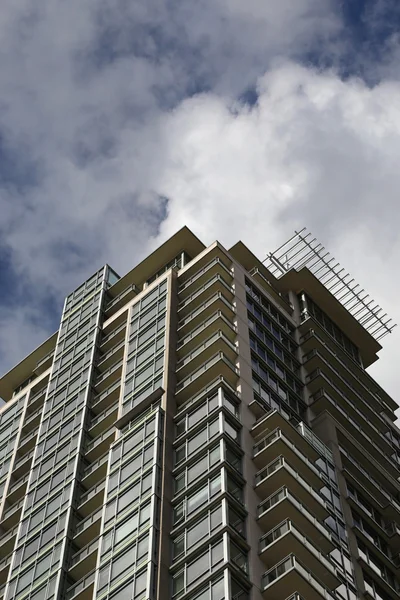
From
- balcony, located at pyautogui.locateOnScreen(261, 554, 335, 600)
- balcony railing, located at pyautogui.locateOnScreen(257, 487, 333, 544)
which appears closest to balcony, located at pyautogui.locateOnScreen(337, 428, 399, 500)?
balcony railing, located at pyautogui.locateOnScreen(257, 487, 333, 544)

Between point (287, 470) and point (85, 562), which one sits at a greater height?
point (85, 562)

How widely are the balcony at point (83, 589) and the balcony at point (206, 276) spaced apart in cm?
2377

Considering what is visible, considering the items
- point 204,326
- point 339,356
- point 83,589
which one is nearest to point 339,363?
point 339,356

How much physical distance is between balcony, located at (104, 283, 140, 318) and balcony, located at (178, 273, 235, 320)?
10563mm

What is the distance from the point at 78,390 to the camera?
73375 millimetres

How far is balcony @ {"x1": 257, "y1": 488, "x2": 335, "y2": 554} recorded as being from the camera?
174ft

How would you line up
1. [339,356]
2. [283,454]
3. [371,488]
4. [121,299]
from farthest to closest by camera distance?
1. [121,299]
2. [339,356]
3. [371,488]
4. [283,454]

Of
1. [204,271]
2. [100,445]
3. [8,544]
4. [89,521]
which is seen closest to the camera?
[89,521]

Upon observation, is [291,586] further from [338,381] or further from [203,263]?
[203,263]

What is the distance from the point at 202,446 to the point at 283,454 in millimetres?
4344

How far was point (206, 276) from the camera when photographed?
74.3m

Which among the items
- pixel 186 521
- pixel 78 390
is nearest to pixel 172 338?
pixel 78 390

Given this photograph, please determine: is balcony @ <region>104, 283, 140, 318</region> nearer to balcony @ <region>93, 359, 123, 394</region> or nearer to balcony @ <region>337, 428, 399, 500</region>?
balcony @ <region>93, 359, 123, 394</region>

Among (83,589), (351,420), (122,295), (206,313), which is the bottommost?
(83,589)
